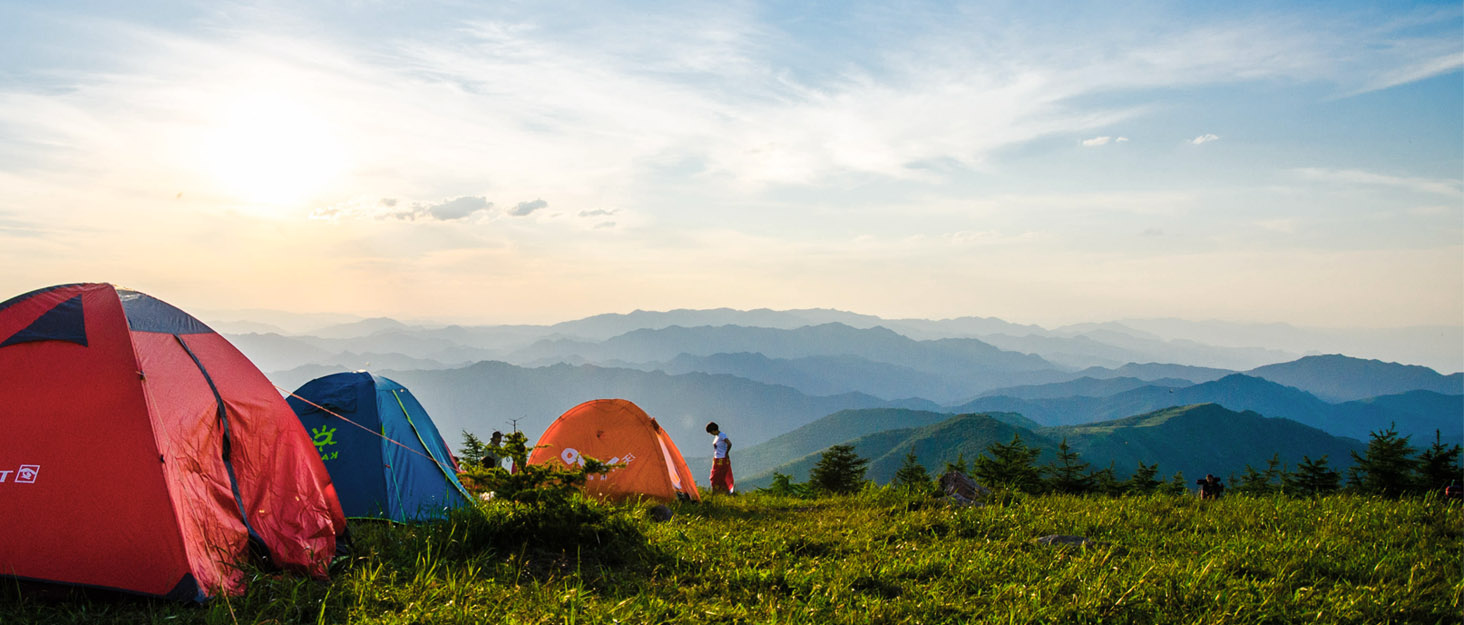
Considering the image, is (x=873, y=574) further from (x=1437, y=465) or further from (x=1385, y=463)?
(x=1385, y=463)

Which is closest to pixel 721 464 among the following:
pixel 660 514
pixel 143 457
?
pixel 660 514

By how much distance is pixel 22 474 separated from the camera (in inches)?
221

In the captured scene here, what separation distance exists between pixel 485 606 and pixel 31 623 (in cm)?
297

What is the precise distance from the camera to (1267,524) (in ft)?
28.3

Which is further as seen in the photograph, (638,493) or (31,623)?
(638,493)

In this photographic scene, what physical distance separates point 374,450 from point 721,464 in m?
7.08

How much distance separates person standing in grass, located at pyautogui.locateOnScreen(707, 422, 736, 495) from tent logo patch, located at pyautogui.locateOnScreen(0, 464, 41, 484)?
10337 mm

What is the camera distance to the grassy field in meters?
5.35

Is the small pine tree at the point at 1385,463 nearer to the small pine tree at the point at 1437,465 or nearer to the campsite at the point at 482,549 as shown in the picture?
the small pine tree at the point at 1437,465

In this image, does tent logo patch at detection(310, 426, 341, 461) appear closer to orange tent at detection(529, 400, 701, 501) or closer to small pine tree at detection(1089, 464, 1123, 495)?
orange tent at detection(529, 400, 701, 501)

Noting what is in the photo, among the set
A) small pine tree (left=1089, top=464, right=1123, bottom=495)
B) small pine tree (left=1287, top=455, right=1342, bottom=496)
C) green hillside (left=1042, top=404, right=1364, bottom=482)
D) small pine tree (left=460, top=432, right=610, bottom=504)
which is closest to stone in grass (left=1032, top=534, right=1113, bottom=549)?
small pine tree (left=460, top=432, right=610, bottom=504)

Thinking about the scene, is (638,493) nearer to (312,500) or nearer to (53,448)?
(312,500)

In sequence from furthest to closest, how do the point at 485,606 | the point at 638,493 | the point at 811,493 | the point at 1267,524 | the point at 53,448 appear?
1. the point at 811,493
2. the point at 638,493
3. the point at 1267,524
4. the point at 53,448
5. the point at 485,606

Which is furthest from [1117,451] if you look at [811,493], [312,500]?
[312,500]
